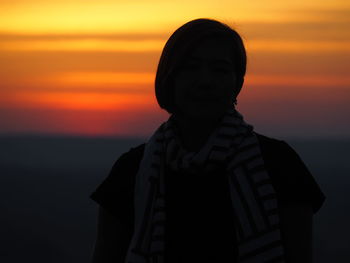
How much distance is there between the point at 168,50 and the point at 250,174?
22.3 inches

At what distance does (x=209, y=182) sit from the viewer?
3578mm

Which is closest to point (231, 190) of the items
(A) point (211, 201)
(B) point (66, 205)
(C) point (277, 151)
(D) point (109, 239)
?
(A) point (211, 201)

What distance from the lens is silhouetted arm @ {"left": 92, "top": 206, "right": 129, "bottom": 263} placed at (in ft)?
12.1

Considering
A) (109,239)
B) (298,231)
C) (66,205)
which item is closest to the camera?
(298,231)

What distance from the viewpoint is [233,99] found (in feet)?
11.6

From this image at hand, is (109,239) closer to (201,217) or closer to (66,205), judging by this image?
(201,217)

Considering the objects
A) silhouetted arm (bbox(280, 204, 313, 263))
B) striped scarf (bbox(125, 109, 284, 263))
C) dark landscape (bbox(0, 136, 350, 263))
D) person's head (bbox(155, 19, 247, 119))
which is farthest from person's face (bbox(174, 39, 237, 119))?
dark landscape (bbox(0, 136, 350, 263))

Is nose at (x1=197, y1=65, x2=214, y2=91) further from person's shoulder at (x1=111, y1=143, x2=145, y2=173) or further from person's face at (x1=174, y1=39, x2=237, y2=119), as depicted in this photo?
person's shoulder at (x1=111, y1=143, x2=145, y2=173)

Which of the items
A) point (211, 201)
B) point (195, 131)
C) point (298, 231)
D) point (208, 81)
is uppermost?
point (208, 81)

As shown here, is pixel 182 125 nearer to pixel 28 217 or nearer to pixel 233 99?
pixel 233 99

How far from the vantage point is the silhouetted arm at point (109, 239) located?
3.69 meters

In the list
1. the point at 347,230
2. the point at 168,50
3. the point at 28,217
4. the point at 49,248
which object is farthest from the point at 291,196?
the point at 28,217

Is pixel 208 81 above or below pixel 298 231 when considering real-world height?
above

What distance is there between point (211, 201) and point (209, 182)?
7 cm
